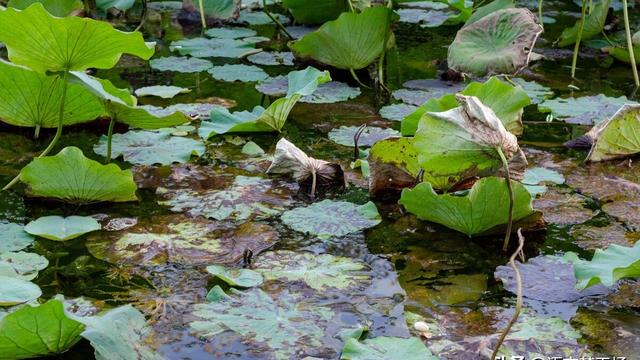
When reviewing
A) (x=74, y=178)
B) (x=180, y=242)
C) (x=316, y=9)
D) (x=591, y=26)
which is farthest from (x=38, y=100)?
(x=591, y=26)

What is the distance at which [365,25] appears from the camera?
275 centimetres

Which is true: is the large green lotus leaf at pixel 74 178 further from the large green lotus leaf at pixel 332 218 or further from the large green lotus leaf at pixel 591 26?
the large green lotus leaf at pixel 591 26

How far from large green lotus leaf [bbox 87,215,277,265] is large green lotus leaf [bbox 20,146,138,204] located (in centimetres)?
11

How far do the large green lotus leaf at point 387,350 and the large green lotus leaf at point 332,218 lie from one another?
47 cm

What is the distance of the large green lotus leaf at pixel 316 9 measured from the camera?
3.36m

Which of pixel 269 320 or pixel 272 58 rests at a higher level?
pixel 269 320

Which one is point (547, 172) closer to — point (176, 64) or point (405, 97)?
point (405, 97)

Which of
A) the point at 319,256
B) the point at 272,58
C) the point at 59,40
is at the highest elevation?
the point at 59,40

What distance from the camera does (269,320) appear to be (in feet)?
4.62

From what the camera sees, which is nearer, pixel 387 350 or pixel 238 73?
pixel 387 350

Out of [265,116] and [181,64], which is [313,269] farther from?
[181,64]

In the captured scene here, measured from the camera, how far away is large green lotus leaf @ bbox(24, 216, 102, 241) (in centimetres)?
168

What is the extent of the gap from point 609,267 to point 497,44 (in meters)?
1.32

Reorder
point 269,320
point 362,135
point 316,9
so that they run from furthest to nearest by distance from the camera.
A: point 316,9, point 362,135, point 269,320
